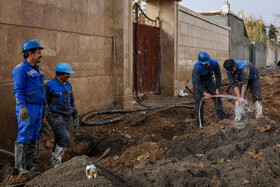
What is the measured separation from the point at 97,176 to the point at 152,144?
7.31ft

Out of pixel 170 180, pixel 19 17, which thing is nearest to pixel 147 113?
pixel 19 17

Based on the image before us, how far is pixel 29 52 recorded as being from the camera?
13.9 ft

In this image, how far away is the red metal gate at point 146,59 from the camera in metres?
10.1

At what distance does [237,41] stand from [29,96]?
20733 millimetres

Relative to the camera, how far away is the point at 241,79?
678cm

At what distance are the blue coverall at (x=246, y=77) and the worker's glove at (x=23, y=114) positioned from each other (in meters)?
4.41

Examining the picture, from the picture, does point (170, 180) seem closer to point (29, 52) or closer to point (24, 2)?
point (29, 52)

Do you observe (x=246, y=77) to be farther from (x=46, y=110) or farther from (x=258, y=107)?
(x=46, y=110)

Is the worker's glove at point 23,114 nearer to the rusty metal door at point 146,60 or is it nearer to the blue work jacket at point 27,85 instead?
the blue work jacket at point 27,85

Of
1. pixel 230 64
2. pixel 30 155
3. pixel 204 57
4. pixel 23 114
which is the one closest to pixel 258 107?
pixel 230 64

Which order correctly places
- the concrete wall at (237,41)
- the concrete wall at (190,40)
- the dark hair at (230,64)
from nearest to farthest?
the dark hair at (230,64), the concrete wall at (190,40), the concrete wall at (237,41)

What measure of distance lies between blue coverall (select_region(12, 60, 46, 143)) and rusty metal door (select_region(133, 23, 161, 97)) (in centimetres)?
596

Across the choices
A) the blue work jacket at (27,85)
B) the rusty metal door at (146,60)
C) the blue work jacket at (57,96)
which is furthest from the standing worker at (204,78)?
the blue work jacket at (27,85)

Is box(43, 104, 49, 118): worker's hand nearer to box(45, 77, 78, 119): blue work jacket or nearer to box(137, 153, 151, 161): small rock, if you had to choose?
box(45, 77, 78, 119): blue work jacket
